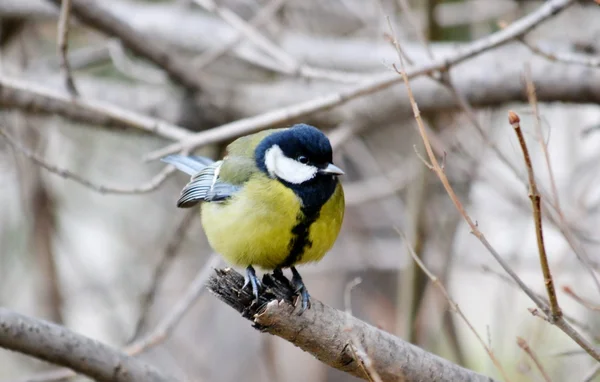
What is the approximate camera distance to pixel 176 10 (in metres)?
4.48

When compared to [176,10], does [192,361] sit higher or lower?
lower

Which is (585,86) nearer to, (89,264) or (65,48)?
(65,48)

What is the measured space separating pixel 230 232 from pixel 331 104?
0.66m

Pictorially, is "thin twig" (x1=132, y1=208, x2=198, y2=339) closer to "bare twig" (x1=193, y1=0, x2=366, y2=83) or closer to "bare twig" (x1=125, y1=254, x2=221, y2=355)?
"bare twig" (x1=125, y1=254, x2=221, y2=355)

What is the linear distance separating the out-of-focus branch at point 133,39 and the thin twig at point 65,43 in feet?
1.71

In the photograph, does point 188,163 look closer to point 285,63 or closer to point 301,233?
point 285,63

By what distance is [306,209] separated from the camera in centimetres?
221

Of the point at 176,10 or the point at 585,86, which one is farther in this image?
the point at 176,10

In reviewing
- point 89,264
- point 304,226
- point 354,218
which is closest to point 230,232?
point 304,226

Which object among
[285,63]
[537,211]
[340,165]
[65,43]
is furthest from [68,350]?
[340,165]

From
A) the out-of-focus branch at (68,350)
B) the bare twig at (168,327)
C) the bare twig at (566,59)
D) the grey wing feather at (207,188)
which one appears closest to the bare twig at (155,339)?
the bare twig at (168,327)

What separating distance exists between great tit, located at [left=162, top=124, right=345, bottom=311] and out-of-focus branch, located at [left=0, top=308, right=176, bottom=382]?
1.41ft

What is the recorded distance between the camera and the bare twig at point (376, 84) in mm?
2436

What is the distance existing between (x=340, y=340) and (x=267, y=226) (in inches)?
17.5
